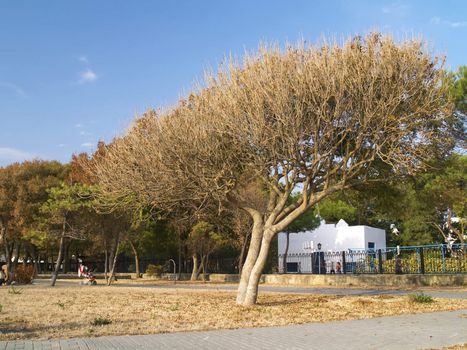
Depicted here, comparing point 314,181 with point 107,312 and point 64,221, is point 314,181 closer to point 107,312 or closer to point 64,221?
point 107,312

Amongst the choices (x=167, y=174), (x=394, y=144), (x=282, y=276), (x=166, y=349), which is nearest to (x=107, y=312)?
(x=167, y=174)

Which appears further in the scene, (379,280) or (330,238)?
(330,238)

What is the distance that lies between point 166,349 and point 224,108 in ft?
26.3

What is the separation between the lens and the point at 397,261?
2472 centimetres

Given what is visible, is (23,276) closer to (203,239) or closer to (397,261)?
(203,239)

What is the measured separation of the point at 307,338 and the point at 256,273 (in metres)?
5.98

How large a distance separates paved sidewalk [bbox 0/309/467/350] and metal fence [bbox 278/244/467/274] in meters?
12.7

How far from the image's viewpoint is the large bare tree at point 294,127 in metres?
13.9

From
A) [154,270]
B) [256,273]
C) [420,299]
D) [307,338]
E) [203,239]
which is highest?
[203,239]

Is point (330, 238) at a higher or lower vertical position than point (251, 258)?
higher

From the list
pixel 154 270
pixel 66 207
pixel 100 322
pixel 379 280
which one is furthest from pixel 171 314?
pixel 154 270

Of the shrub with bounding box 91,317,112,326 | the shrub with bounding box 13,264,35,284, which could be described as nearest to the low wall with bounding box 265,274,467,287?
the shrub with bounding box 13,264,35,284

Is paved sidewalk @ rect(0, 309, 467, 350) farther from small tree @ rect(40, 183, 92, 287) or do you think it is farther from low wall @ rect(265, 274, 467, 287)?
small tree @ rect(40, 183, 92, 287)

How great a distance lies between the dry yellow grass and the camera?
10062 millimetres
